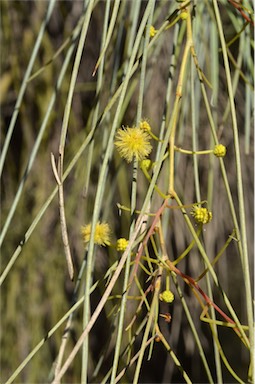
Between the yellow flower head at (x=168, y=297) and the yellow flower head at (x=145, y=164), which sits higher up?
the yellow flower head at (x=145, y=164)

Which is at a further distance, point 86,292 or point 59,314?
point 59,314

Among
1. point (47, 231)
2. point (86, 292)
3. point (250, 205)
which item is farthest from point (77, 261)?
point (86, 292)

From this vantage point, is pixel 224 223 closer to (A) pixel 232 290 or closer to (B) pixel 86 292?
(B) pixel 86 292

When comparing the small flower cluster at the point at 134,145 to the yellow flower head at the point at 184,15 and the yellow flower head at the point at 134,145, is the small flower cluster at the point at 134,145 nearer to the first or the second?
the yellow flower head at the point at 134,145

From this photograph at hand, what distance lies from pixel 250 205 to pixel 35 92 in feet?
1.23

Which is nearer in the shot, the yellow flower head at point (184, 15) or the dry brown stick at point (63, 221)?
the dry brown stick at point (63, 221)

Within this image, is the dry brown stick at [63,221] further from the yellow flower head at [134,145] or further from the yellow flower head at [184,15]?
the yellow flower head at [184,15]

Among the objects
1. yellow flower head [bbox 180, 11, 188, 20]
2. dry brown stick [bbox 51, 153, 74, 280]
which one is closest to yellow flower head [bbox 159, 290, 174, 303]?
dry brown stick [bbox 51, 153, 74, 280]

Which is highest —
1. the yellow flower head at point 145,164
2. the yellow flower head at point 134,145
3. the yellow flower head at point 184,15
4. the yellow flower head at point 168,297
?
the yellow flower head at point 184,15

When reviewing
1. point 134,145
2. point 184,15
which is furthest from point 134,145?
point 184,15

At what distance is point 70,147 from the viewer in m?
1.06

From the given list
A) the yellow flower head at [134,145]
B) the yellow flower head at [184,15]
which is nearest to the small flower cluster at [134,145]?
the yellow flower head at [134,145]

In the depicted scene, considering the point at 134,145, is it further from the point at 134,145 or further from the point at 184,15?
the point at 184,15

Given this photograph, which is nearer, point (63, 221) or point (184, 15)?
point (63, 221)
